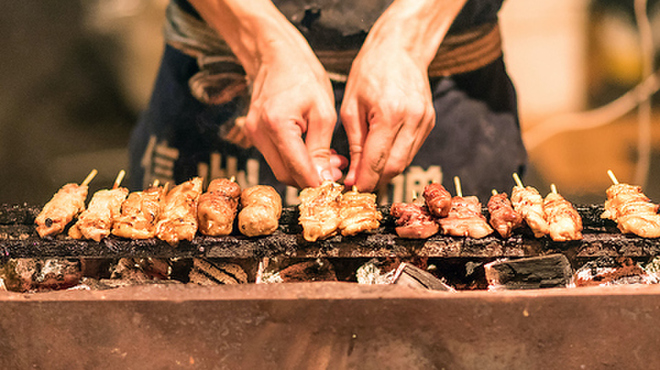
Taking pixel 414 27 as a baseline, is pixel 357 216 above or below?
below

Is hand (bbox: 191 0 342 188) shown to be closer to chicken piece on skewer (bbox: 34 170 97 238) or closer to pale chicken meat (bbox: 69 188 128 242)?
pale chicken meat (bbox: 69 188 128 242)

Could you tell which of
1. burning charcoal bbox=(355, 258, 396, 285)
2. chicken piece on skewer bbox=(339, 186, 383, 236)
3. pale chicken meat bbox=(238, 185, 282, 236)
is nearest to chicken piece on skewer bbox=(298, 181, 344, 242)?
chicken piece on skewer bbox=(339, 186, 383, 236)

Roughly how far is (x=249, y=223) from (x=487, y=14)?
290cm

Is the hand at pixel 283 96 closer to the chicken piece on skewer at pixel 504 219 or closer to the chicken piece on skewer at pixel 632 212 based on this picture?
the chicken piece on skewer at pixel 504 219

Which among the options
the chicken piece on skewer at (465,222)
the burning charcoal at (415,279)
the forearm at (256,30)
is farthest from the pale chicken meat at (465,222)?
the forearm at (256,30)

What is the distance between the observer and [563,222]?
83.6 inches

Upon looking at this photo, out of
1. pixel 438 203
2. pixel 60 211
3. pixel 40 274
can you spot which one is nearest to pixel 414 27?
pixel 438 203

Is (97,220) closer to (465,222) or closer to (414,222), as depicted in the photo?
(414,222)

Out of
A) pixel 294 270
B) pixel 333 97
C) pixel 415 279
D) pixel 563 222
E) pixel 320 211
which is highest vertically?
pixel 333 97

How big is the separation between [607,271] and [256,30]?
110 inches

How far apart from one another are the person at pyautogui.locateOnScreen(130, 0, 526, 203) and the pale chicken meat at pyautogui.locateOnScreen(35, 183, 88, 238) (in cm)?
119

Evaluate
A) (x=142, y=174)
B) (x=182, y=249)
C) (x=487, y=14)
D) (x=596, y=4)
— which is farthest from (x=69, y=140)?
(x=596, y=4)

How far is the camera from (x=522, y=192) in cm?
252

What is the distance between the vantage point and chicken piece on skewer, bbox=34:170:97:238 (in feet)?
7.34
